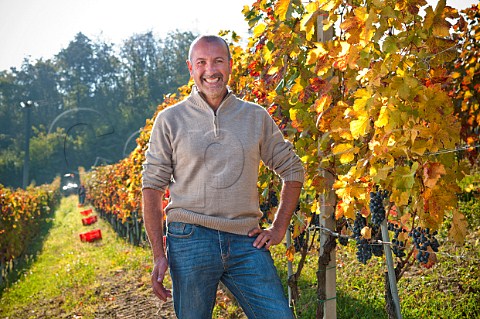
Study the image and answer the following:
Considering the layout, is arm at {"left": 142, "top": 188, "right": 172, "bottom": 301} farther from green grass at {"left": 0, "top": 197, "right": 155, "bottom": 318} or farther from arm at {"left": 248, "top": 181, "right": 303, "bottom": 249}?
green grass at {"left": 0, "top": 197, "right": 155, "bottom": 318}

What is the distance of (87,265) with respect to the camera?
10.9 meters

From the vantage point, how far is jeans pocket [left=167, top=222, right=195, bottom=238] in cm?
254

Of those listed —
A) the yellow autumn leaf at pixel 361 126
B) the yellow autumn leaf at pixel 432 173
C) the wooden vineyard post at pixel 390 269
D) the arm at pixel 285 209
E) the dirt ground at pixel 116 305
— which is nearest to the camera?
the yellow autumn leaf at pixel 432 173

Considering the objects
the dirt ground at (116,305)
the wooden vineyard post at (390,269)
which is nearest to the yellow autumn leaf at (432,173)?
the wooden vineyard post at (390,269)

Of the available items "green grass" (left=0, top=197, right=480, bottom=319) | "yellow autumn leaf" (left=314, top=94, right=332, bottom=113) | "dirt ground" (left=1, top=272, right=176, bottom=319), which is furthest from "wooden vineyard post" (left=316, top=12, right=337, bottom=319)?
"dirt ground" (left=1, top=272, right=176, bottom=319)

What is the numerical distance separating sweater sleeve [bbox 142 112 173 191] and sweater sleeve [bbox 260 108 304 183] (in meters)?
0.44

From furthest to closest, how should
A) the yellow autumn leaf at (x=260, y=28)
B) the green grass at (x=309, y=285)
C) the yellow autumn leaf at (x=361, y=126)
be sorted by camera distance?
the green grass at (x=309, y=285) < the yellow autumn leaf at (x=260, y=28) < the yellow autumn leaf at (x=361, y=126)

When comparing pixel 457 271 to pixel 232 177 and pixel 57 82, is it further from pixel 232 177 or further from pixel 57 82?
pixel 57 82

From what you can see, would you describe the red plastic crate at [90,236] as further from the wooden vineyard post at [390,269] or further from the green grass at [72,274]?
the wooden vineyard post at [390,269]

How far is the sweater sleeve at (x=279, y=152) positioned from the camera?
279 centimetres

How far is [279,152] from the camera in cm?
280

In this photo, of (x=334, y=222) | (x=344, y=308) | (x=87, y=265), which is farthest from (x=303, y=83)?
(x=87, y=265)

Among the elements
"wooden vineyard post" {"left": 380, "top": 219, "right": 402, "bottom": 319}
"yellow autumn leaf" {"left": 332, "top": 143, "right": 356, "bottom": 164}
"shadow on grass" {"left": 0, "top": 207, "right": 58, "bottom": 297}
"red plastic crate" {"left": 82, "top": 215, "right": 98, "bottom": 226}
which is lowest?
"shadow on grass" {"left": 0, "top": 207, "right": 58, "bottom": 297}

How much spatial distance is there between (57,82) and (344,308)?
3514 inches
